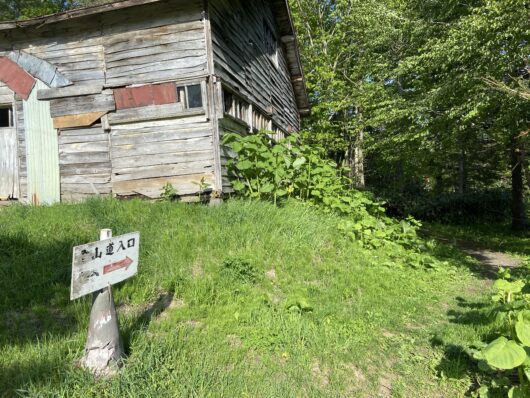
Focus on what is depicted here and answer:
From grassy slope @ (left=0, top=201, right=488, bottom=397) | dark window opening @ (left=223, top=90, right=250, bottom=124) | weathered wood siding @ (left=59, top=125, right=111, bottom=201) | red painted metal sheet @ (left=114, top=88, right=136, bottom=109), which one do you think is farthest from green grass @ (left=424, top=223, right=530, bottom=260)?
weathered wood siding @ (left=59, top=125, right=111, bottom=201)

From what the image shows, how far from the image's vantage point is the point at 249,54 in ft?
32.2

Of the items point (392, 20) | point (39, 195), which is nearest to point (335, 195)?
point (39, 195)

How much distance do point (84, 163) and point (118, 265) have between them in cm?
600

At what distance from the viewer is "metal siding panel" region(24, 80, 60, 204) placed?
26.4 feet

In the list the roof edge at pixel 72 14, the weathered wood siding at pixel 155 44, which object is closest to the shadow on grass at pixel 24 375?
the weathered wood siding at pixel 155 44

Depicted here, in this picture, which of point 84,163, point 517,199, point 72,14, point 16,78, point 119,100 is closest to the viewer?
point 72,14

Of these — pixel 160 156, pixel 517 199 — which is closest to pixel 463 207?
pixel 517 199

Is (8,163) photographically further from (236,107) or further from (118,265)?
(118,265)

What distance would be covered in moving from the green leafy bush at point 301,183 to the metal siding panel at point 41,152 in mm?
3959

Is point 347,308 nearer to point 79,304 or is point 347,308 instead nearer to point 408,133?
point 79,304

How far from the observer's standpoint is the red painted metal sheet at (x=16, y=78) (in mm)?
8062

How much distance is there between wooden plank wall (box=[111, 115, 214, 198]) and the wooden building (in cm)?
2

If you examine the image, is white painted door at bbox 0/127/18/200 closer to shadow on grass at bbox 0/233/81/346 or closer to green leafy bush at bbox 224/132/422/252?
shadow on grass at bbox 0/233/81/346

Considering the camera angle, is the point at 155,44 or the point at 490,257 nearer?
the point at 155,44
